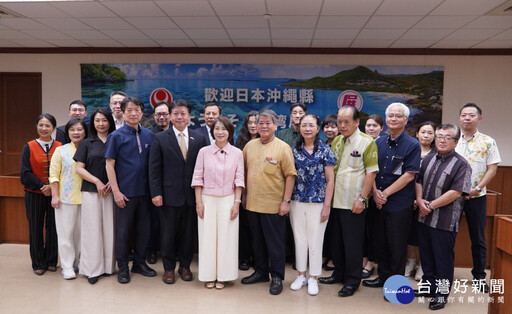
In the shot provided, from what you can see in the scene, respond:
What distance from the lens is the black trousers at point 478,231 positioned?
3.44 metres

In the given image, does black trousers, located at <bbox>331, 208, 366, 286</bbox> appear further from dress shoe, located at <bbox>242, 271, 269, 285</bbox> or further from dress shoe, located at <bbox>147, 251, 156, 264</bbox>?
dress shoe, located at <bbox>147, 251, 156, 264</bbox>

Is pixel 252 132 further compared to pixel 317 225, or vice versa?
pixel 252 132

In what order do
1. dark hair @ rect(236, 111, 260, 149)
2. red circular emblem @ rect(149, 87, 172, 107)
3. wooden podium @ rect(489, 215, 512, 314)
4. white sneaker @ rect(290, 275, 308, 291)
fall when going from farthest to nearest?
1. red circular emblem @ rect(149, 87, 172, 107)
2. dark hair @ rect(236, 111, 260, 149)
3. white sneaker @ rect(290, 275, 308, 291)
4. wooden podium @ rect(489, 215, 512, 314)

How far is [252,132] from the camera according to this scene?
151 inches

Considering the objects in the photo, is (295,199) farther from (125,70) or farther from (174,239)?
(125,70)

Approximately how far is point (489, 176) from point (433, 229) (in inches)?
39.6

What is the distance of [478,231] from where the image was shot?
3.45 metres

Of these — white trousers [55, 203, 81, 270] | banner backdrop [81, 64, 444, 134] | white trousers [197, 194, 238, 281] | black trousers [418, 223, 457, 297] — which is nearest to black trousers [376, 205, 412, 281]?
black trousers [418, 223, 457, 297]

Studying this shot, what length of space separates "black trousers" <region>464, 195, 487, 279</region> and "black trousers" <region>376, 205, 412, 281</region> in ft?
2.83

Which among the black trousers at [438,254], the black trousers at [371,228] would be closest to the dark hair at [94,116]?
the black trousers at [371,228]

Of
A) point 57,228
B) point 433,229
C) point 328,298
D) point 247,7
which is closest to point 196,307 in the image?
point 328,298

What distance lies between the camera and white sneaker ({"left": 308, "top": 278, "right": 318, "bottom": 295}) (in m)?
3.14

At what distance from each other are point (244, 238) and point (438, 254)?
186 cm

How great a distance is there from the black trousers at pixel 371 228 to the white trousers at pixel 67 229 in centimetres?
285
